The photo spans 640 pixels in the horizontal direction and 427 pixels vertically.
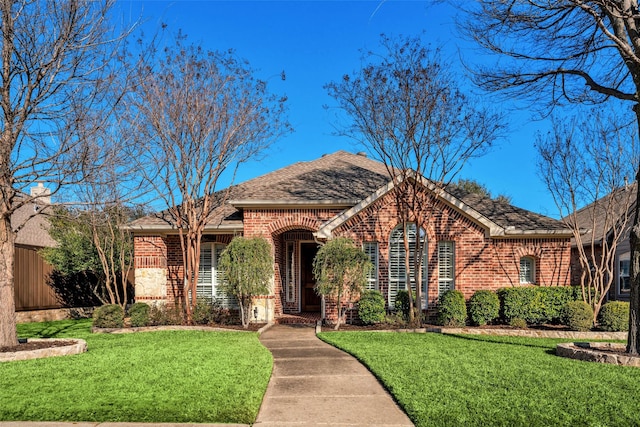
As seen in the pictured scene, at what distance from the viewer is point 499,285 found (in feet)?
46.3

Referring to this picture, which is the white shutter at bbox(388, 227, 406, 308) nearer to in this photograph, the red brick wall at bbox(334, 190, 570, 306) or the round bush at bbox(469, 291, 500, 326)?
the red brick wall at bbox(334, 190, 570, 306)

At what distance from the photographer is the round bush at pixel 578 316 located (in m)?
12.2

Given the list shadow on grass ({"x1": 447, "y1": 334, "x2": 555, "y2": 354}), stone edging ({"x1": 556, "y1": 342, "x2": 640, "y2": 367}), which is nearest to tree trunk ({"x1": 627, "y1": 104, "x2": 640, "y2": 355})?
stone edging ({"x1": 556, "y1": 342, "x2": 640, "y2": 367})

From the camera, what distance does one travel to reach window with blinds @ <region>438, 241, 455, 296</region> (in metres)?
14.2

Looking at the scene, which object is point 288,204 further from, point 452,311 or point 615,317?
point 615,317

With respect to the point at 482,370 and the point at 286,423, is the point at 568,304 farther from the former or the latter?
the point at 286,423

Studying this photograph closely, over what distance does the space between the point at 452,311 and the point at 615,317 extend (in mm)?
4104

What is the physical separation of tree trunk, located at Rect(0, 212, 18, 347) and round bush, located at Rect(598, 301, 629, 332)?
1390cm

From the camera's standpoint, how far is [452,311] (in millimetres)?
12953

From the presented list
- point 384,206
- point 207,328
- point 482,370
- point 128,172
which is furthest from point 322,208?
point 482,370

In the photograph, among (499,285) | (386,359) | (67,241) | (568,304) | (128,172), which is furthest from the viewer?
(67,241)

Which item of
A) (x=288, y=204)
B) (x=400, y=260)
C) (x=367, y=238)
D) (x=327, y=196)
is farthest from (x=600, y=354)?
(x=288, y=204)

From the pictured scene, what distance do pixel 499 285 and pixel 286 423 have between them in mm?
10648

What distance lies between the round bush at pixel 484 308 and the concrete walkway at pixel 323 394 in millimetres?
5278
